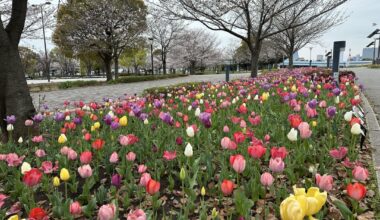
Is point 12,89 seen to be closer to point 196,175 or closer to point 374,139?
point 196,175

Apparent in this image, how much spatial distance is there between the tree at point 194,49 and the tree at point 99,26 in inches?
810

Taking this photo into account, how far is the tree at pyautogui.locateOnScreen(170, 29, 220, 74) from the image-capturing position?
48.2 m

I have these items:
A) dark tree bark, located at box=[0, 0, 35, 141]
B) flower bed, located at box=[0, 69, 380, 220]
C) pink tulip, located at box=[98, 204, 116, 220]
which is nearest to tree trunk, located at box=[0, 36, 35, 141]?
dark tree bark, located at box=[0, 0, 35, 141]

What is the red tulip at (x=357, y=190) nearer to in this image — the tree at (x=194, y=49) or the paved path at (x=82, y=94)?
the paved path at (x=82, y=94)

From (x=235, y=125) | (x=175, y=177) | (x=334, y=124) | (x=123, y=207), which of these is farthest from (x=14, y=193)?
(x=334, y=124)

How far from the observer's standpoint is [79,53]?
Answer: 26.4 meters

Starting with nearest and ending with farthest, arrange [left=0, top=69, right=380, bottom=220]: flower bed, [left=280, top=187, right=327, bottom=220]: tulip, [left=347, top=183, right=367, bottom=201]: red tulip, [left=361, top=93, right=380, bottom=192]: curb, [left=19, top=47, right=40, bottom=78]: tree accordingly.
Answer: [left=280, top=187, right=327, bottom=220]: tulip < [left=347, top=183, right=367, bottom=201]: red tulip < [left=0, top=69, right=380, bottom=220]: flower bed < [left=361, top=93, right=380, bottom=192]: curb < [left=19, top=47, right=40, bottom=78]: tree

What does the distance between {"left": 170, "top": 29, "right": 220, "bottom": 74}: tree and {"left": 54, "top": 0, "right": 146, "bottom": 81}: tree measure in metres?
20.6

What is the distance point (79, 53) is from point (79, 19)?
119 inches

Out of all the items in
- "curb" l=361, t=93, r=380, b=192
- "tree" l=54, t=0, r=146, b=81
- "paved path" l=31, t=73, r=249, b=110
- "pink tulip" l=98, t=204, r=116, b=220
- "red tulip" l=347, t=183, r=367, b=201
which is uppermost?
"tree" l=54, t=0, r=146, b=81

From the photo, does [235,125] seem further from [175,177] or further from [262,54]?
[262,54]

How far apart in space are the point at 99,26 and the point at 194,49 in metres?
26.1

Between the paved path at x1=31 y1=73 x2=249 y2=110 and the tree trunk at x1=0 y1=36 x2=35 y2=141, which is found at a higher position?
the tree trunk at x1=0 y1=36 x2=35 y2=141

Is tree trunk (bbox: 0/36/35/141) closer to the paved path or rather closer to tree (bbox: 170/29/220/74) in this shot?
the paved path
